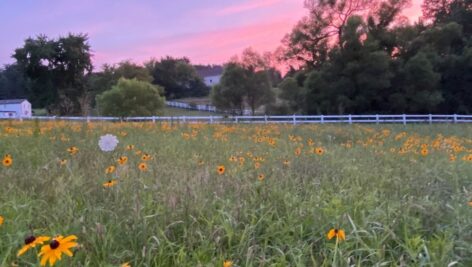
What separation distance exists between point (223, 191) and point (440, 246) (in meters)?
1.38

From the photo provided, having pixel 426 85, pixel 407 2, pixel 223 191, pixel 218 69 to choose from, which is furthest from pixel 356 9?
pixel 218 69

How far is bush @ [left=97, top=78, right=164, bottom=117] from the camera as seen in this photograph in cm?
2991

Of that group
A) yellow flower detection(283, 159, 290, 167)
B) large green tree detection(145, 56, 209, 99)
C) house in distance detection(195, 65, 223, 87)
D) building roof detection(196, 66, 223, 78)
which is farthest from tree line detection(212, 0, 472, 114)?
building roof detection(196, 66, 223, 78)

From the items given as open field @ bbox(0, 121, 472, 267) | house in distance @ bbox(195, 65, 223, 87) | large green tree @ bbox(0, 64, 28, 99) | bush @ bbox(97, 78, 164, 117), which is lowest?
open field @ bbox(0, 121, 472, 267)

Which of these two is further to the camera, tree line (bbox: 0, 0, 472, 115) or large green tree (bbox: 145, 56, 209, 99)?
large green tree (bbox: 145, 56, 209, 99)

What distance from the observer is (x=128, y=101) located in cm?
2997

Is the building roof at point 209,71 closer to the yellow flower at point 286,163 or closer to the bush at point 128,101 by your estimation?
the bush at point 128,101

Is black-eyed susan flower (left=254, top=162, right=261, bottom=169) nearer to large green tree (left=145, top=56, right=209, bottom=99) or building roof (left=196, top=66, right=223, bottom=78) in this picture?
large green tree (left=145, top=56, right=209, bottom=99)

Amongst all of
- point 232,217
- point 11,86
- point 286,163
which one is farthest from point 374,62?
point 11,86

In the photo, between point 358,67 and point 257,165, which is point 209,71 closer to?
point 358,67

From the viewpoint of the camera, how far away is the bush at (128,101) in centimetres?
2991

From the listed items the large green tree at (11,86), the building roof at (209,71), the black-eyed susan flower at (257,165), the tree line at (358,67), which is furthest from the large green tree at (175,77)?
the black-eyed susan flower at (257,165)

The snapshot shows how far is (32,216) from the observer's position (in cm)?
246

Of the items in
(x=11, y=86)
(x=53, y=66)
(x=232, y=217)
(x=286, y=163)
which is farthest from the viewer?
(x=11, y=86)
